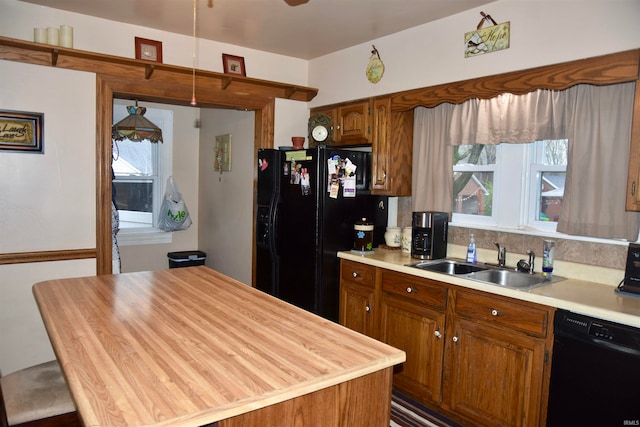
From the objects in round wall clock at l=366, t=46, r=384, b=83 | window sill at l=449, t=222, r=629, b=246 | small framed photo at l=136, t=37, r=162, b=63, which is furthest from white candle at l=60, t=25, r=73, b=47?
window sill at l=449, t=222, r=629, b=246

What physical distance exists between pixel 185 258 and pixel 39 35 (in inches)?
111

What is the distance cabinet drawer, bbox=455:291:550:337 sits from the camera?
7.23ft

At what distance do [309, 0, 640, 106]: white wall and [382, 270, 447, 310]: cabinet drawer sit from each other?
136 cm

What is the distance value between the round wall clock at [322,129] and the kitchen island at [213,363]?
225cm

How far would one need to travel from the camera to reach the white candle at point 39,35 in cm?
295

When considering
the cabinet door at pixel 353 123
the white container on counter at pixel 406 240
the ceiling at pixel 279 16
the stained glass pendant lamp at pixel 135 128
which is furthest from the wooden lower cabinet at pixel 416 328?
the stained glass pendant lamp at pixel 135 128

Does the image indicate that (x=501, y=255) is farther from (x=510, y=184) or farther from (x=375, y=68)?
(x=375, y=68)

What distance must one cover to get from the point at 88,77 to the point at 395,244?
8.45 ft

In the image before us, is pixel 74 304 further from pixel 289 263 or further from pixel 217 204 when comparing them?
pixel 217 204

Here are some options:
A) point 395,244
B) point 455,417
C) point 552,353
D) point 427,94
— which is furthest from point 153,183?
point 552,353

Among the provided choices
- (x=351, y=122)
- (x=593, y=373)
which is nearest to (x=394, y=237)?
(x=351, y=122)

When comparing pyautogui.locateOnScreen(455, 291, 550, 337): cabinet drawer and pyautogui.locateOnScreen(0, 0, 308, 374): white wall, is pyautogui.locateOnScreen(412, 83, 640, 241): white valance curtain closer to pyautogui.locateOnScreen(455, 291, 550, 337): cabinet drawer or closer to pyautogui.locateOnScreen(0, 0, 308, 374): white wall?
pyautogui.locateOnScreen(455, 291, 550, 337): cabinet drawer

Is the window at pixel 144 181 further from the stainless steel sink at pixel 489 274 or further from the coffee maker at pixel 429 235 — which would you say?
the stainless steel sink at pixel 489 274

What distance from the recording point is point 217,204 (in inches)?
199
